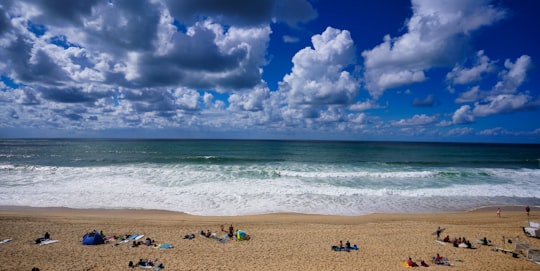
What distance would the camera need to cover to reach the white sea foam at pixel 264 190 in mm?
18641

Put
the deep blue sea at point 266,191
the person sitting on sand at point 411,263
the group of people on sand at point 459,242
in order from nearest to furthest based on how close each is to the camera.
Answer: the person sitting on sand at point 411,263, the group of people on sand at point 459,242, the deep blue sea at point 266,191

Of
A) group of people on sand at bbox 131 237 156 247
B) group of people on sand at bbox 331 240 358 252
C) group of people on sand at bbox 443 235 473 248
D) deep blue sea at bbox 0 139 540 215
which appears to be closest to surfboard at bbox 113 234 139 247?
group of people on sand at bbox 131 237 156 247

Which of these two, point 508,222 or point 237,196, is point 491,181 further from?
point 237,196

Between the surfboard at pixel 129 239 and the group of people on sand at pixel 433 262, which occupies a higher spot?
the group of people on sand at pixel 433 262

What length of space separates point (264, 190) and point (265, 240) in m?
9.97

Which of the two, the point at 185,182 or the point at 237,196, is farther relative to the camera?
the point at 185,182

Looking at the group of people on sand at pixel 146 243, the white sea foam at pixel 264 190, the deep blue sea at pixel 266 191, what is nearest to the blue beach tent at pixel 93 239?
the group of people on sand at pixel 146 243

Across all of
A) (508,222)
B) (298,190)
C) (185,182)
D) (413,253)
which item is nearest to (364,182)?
(298,190)

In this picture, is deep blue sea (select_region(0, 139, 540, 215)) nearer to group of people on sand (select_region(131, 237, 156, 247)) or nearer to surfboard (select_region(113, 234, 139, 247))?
surfboard (select_region(113, 234, 139, 247))

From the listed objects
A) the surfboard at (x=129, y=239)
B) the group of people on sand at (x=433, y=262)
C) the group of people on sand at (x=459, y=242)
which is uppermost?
A: the group of people on sand at (x=459, y=242)

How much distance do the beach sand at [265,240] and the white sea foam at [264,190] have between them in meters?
1.82

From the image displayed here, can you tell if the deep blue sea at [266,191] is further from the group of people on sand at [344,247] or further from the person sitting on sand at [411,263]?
the person sitting on sand at [411,263]

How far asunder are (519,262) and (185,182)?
79.8 ft

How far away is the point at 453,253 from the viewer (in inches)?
458
